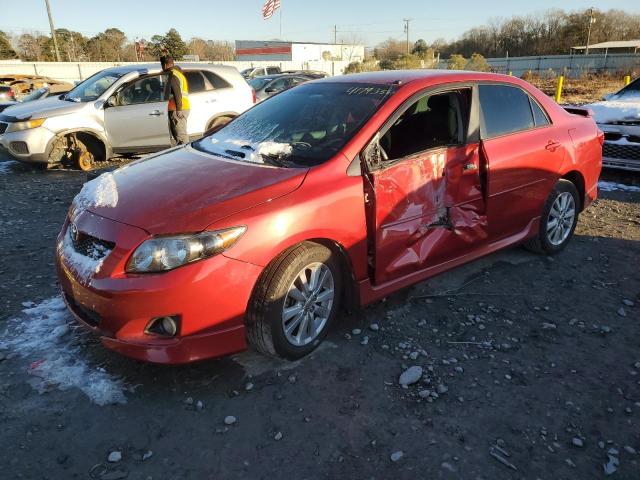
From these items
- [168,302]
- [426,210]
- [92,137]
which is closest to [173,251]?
[168,302]

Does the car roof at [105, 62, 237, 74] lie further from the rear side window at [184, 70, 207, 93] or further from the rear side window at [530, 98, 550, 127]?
the rear side window at [530, 98, 550, 127]

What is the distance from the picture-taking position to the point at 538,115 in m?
4.31

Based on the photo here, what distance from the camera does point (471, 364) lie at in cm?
304

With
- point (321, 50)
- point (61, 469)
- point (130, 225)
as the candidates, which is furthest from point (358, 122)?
point (321, 50)

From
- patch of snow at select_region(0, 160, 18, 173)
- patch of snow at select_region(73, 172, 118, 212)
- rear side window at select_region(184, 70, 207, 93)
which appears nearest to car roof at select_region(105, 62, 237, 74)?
rear side window at select_region(184, 70, 207, 93)

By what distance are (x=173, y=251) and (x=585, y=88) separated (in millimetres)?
26928

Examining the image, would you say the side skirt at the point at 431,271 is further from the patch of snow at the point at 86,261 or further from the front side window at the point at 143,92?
the front side window at the point at 143,92

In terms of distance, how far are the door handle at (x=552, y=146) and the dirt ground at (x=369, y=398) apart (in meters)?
1.21

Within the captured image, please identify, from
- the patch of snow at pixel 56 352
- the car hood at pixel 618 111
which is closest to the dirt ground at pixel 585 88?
the car hood at pixel 618 111

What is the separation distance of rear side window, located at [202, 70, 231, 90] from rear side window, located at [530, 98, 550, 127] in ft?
21.0

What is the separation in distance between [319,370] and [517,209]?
2275 millimetres

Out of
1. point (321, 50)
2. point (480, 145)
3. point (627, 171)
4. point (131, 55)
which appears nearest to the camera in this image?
point (480, 145)

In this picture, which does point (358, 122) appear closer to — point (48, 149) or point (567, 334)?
point (567, 334)

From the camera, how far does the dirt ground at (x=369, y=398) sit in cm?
230
